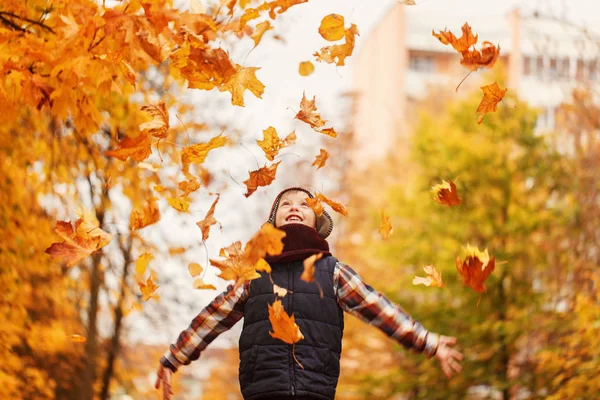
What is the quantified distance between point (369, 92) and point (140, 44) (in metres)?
40.0

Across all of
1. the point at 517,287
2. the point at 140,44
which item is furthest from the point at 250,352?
the point at 517,287

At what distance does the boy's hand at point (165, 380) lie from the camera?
397 centimetres

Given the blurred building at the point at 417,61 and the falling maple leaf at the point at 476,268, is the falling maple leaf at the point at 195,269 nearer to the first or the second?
the falling maple leaf at the point at 476,268

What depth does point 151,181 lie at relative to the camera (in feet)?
24.2

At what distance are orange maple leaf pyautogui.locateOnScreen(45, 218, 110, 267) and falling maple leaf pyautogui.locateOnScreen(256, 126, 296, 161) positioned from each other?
0.94 meters

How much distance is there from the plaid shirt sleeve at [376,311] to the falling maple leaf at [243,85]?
0.93 meters

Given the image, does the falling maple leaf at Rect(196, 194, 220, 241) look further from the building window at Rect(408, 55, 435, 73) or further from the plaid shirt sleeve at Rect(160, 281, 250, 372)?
the building window at Rect(408, 55, 435, 73)

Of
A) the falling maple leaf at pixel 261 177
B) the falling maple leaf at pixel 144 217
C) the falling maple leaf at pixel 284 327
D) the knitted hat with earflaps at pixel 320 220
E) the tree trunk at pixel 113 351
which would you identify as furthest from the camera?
the tree trunk at pixel 113 351

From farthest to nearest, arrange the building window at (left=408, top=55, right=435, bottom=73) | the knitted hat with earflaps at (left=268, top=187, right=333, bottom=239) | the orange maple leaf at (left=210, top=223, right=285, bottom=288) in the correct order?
the building window at (left=408, top=55, right=435, bottom=73), the knitted hat with earflaps at (left=268, top=187, right=333, bottom=239), the orange maple leaf at (left=210, top=223, right=285, bottom=288)

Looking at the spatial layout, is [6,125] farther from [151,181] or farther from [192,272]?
[192,272]

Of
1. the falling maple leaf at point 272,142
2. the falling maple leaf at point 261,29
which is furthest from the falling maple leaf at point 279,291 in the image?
the falling maple leaf at point 261,29

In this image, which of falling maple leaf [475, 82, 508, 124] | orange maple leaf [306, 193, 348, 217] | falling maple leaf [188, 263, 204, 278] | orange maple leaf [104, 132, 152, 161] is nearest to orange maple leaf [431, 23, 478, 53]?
falling maple leaf [475, 82, 508, 124]

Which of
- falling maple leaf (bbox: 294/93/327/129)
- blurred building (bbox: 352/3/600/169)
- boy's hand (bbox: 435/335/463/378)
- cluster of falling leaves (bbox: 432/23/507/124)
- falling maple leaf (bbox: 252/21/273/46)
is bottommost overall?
boy's hand (bbox: 435/335/463/378)

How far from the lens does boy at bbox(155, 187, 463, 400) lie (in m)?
3.52
